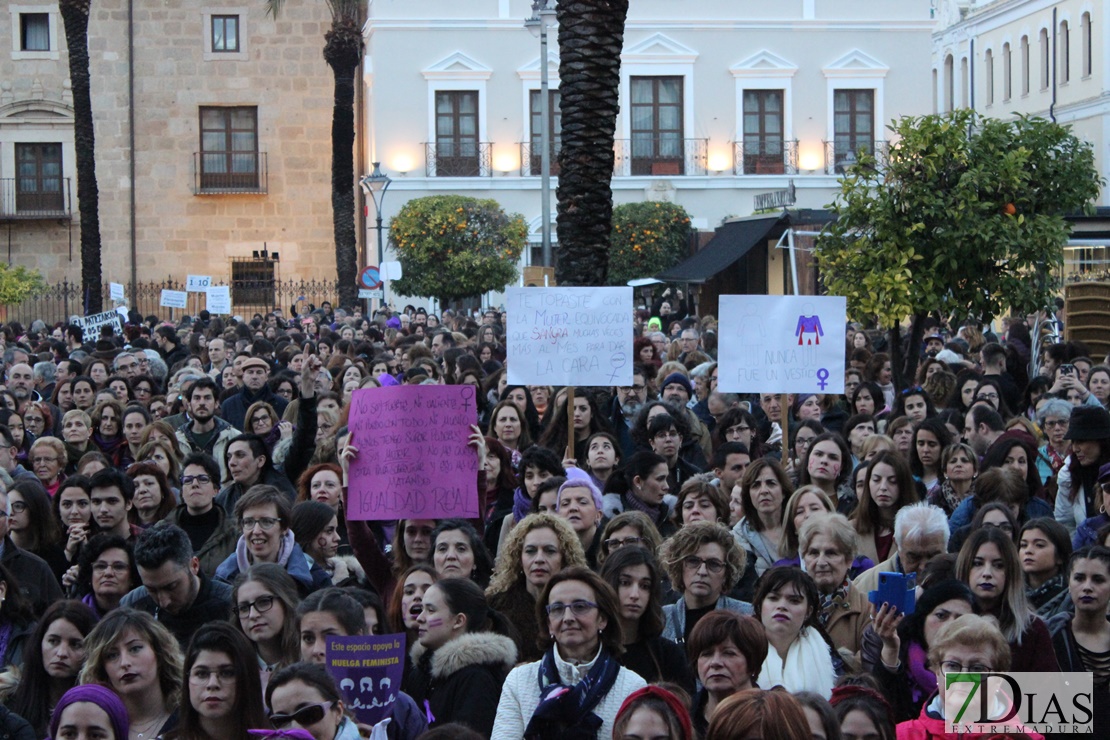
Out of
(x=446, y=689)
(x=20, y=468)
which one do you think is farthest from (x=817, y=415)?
(x=446, y=689)

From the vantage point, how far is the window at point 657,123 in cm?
4097

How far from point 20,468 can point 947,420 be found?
6.30 m

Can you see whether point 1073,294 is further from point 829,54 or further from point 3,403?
point 829,54

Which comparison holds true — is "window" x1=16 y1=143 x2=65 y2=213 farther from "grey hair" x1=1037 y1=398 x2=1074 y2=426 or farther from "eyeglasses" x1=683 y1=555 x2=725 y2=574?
"eyeglasses" x1=683 y1=555 x2=725 y2=574

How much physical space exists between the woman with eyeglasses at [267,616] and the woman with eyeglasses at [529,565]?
940 millimetres

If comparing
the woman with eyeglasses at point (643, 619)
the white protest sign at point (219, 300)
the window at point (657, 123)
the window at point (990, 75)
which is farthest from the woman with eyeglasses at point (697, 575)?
the window at point (990, 75)

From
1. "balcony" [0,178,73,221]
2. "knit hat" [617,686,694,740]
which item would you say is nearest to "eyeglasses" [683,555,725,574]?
"knit hat" [617,686,694,740]

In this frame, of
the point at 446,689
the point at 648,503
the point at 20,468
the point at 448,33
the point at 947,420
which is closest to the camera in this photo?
the point at 446,689

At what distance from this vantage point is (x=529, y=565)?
6770 mm

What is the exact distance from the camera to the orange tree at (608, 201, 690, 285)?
37.3 metres

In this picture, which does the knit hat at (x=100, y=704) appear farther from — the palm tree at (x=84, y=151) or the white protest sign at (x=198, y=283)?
the palm tree at (x=84, y=151)

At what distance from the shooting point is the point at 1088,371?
13648mm

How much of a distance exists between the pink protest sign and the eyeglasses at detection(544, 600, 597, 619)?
2.08 meters

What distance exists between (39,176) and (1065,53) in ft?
100
